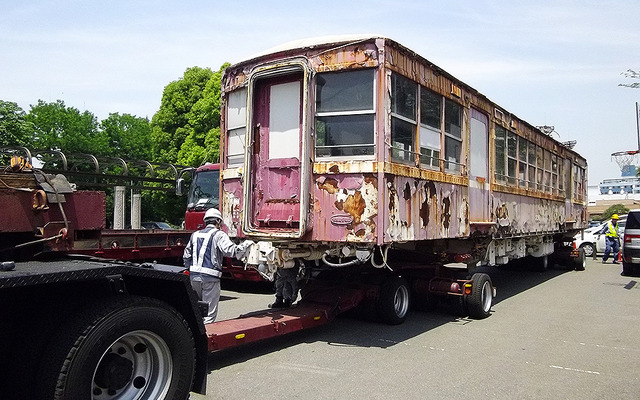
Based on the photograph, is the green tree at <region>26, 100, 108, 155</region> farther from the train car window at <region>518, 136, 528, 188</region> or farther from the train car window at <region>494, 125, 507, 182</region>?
the train car window at <region>494, 125, 507, 182</region>

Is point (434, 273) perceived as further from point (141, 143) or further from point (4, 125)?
point (141, 143)

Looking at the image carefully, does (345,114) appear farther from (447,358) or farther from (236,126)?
(447,358)

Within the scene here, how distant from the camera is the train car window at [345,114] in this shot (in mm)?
6863

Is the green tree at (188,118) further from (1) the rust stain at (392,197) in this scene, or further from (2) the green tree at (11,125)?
(1) the rust stain at (392,197)

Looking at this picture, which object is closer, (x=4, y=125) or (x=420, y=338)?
→ (x=420, y=338)

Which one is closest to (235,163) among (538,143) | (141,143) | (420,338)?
(420,338)

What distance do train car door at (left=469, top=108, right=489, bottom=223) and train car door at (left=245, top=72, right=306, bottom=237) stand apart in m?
3.41

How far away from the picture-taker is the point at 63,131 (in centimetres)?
3831

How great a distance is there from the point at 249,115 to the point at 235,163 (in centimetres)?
83

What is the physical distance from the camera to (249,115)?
299 inches

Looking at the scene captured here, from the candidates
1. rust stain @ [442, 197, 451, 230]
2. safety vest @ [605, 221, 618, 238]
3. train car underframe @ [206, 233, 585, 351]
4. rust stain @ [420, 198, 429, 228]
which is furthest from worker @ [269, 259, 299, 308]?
safety vest @ [605, 221, 618, 238]

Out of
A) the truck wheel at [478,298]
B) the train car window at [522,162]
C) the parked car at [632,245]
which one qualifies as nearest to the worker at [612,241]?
the parked car at [632,245]

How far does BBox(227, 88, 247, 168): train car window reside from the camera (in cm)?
788

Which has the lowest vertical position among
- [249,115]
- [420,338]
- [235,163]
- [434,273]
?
[420,338]
